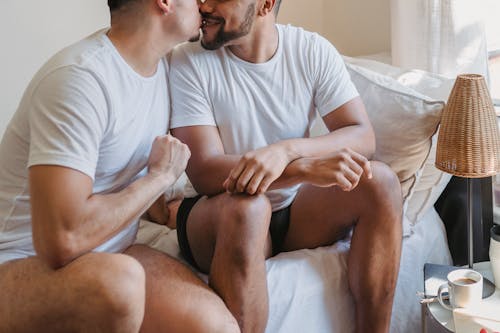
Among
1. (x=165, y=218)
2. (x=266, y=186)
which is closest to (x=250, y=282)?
(x=266, y=186)

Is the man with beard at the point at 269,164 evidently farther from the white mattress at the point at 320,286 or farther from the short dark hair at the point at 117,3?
the short dark hair at the point at 117,3

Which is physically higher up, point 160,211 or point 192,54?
point 192,54

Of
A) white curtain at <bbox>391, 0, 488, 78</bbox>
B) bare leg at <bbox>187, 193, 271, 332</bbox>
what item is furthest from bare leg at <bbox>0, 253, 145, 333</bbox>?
white curtain at <bbox>391, 0, 488, 78</bbox>

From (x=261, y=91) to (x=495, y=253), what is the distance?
2.21 feet

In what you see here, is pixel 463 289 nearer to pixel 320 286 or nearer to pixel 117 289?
pixel 320 286

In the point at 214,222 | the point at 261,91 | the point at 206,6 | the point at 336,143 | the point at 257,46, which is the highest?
the point at 206,6

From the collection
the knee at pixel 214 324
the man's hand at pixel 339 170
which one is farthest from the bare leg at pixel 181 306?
the man's hand at pixel 339 170

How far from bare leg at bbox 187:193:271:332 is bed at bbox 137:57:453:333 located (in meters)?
0.11

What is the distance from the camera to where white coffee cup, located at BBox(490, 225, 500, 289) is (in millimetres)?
1624

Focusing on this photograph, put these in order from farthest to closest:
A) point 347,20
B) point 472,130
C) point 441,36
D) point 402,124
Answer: point 347,20 → point 441,36 → point 402,124 → point 472,130

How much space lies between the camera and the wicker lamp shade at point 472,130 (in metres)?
1.58

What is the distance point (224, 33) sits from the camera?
1654 mm

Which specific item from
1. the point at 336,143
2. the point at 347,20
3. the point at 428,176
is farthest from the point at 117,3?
the point at 347,20

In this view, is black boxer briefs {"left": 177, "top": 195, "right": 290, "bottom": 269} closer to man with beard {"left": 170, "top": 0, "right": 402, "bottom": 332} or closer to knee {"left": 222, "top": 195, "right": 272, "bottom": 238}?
man with beard {"left": 170, "top": 0, "right": 402, "bottom": 332}
